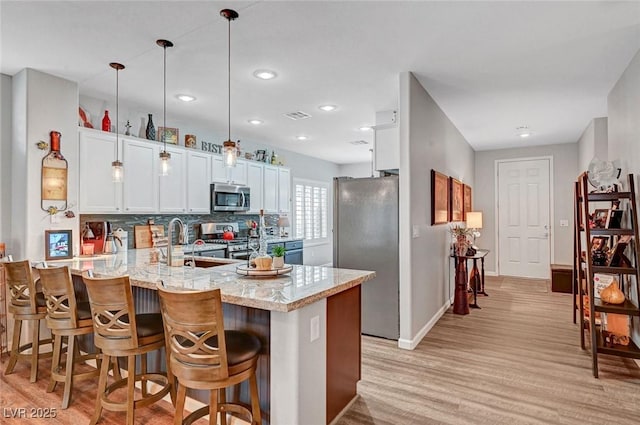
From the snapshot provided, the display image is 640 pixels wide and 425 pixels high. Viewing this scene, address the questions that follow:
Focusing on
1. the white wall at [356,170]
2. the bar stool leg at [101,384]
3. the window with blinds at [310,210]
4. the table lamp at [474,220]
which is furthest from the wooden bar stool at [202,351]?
the white wall at [356,170]

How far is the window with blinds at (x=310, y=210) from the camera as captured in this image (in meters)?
7.66

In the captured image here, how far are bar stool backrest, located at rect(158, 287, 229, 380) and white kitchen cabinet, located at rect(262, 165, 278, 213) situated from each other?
461 cm

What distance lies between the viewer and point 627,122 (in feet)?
11.2

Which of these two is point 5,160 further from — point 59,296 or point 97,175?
point 59,296

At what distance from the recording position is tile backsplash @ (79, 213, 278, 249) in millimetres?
4301

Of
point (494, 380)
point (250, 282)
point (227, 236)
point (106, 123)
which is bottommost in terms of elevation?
point (494, 380)

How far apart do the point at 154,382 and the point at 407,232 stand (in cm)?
250

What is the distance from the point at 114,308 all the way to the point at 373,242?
259cm

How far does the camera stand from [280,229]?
6910mm

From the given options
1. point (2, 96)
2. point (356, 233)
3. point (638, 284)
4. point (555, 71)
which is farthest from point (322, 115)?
point (638, 284)

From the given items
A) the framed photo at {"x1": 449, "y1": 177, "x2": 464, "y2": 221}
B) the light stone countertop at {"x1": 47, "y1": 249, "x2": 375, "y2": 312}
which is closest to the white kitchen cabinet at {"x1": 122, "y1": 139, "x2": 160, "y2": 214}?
the light stone countertop at {"x1": 47, "y1": 249, "x2": 375, "y2": 312}

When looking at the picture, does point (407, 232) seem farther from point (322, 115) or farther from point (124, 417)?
point (124, 417)

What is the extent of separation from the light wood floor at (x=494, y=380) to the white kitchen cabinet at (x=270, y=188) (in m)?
3.30

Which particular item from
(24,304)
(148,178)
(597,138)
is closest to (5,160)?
(148,178)
